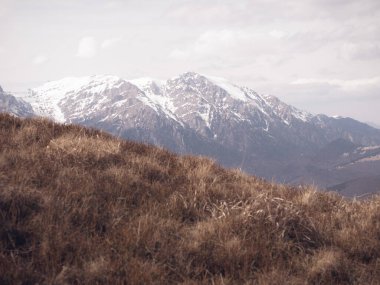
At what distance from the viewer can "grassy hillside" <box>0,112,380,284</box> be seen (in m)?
4.89

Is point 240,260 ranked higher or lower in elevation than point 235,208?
lower

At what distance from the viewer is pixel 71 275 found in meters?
4.56

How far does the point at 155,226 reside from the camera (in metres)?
5.84

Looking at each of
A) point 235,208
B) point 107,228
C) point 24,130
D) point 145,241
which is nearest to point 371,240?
point 235,208

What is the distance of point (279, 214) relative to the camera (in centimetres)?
655

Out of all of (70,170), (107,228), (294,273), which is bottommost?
(294,273)

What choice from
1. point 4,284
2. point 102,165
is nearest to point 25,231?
point 4,284

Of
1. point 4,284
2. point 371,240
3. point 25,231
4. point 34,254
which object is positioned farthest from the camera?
point 371,240

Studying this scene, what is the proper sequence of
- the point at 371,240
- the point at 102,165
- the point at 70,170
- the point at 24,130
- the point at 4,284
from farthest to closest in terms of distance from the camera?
1. the point at 24,130
2. the point at 102,165
3. the point at 70,170
4. the point at 371,240
5. the point at 4,284

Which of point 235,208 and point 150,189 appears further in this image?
point 150,189

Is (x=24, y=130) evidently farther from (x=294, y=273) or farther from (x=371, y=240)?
(x=371, y=240)

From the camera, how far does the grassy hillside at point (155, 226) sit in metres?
4.89

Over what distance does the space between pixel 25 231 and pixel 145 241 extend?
1539mm

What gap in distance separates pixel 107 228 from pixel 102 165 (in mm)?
2363
